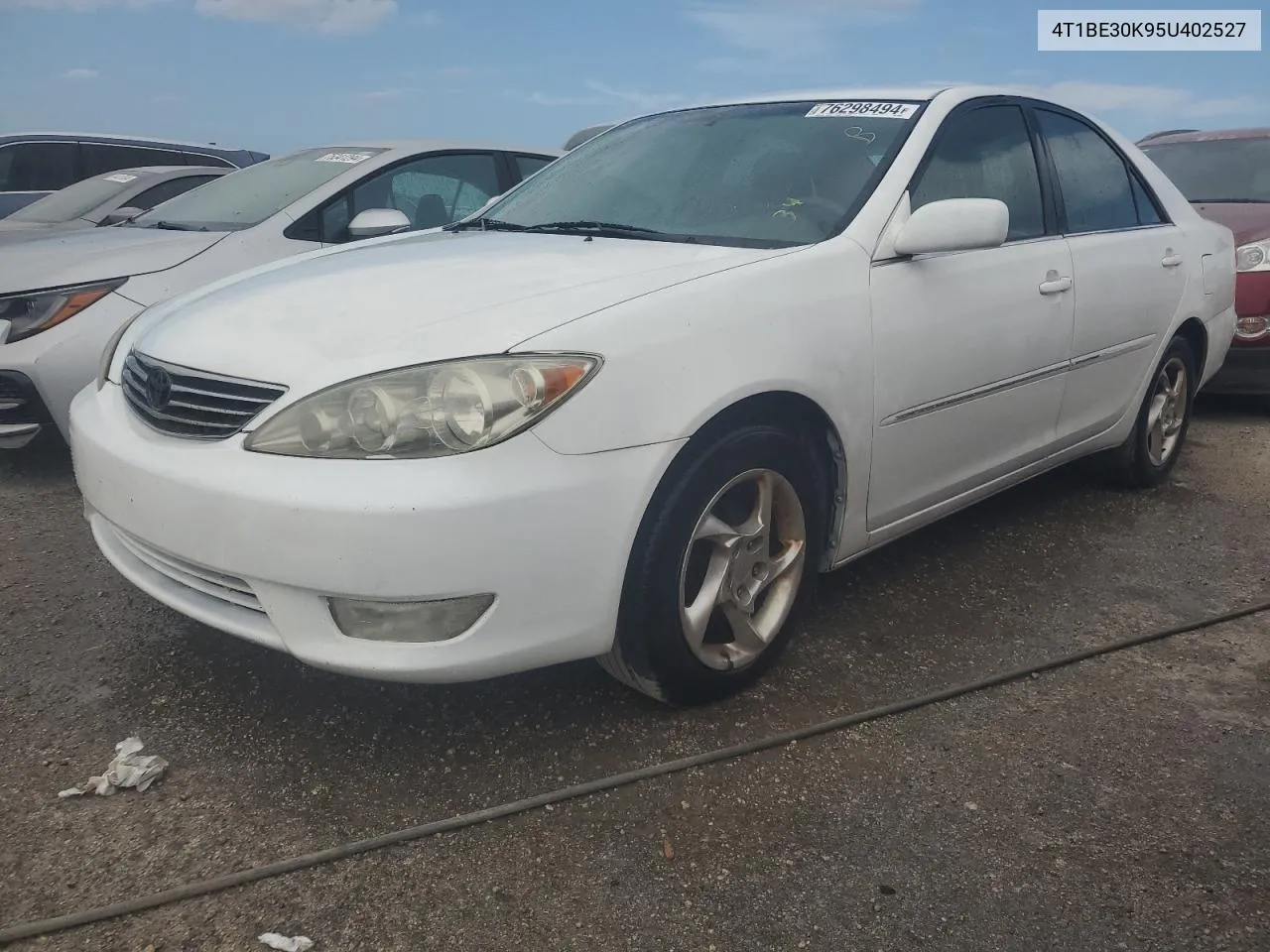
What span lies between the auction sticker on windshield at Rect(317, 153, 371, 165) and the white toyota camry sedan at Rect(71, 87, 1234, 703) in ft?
5.42

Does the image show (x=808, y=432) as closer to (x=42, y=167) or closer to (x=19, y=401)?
(x=19, y=401)

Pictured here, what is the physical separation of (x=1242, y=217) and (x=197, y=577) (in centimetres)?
588

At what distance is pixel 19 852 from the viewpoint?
1968mm

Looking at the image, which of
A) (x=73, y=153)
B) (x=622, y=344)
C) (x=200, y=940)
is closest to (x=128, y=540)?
(x=200, y=940)

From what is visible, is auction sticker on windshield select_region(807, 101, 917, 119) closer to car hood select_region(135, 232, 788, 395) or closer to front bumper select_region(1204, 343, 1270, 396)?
car hood select_region(135, 232, 788, 395)

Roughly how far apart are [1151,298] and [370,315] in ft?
9.56

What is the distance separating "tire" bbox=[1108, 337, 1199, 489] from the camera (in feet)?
13.6

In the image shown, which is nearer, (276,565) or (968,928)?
(968,928)

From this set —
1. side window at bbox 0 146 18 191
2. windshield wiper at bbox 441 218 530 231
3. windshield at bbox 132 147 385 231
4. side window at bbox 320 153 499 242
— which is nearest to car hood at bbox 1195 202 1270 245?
side window at bbox 320 153 499 242

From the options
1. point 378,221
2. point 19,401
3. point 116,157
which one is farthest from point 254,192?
point 116,157

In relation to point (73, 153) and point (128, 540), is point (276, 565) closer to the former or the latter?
point (128, 540)

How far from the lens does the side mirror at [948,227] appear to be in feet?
8.77

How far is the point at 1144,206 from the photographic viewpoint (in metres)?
4.01

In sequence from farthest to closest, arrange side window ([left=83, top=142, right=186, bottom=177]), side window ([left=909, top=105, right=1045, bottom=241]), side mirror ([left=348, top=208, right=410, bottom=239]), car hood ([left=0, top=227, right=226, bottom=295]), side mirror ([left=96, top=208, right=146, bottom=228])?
side window ([left=83, top=142, right=186, bottom=177])
side mirror ([left=96, top=208, right=146, bottom=228])
car hood ([left=0, top=227, right=226, bottom=295])
side mirror ([left=348, top=208, right=410, bottom=239])
side window ([left=909, top=105, right=1045, bottom=241])
